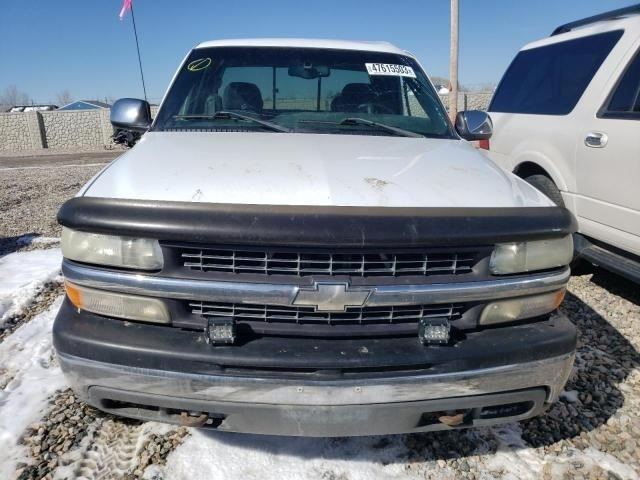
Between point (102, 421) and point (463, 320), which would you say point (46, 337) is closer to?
point (102, 421)

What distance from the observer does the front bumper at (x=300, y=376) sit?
1.73 metres

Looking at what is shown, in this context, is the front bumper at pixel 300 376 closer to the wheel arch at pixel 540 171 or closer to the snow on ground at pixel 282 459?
the snow on ground at pixel 282 459

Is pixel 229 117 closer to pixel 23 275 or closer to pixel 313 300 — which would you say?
pixel 313 300

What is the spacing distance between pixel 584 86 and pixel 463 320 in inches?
129

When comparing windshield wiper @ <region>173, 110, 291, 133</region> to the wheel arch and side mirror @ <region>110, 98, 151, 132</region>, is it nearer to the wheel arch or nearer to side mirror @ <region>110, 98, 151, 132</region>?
side mirror @ <region>110, 98, 151, 132</region>

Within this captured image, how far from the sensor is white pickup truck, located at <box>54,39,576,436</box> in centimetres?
171

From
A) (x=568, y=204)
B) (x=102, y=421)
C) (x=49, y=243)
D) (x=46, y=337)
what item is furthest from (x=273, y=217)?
(x=49, y=243)

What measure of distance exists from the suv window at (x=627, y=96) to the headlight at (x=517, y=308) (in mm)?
2414

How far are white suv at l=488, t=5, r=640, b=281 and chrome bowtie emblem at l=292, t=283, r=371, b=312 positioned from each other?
8.77ft

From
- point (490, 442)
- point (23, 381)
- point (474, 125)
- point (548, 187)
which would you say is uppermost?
point (474, 125)

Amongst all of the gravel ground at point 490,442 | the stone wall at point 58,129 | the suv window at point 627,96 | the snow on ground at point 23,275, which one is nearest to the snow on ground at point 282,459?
the gravel ground at point 490,442

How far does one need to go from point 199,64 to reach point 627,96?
3.19 m

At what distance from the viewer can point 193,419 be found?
1839mm

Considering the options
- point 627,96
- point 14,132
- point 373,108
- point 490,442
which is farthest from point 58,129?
point 490,442
